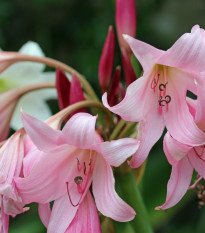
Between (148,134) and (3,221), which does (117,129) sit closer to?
(148,134)

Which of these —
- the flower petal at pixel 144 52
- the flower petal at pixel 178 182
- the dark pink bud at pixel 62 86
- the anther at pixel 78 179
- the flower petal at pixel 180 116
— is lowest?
the anther at pixel 78 179

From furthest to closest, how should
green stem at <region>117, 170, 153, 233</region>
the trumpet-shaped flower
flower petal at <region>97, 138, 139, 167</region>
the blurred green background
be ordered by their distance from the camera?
the blurred green background < the trumpet-shaped flower < green stem at <region>117, 170, 153, 233</region> < flower petal at <region>97, 138, 139, 167</region>

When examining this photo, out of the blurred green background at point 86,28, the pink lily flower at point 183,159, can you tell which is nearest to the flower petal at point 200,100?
the pink lily flower at point 183,159

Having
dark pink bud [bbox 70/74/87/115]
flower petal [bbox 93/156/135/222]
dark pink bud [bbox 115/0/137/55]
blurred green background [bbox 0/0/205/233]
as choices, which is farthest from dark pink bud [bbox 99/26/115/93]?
blurred green background [bbox 0/0/205/233]

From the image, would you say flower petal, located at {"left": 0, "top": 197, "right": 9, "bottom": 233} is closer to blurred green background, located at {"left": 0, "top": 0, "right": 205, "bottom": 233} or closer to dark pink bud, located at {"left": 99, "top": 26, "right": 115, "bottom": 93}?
dark pink bud, located at {"left": 99, "top": 26, "right": 115, "bottom": 93}

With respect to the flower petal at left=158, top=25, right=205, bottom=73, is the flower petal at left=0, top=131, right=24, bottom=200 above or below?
below

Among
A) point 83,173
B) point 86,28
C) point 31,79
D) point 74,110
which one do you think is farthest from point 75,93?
point 86,28

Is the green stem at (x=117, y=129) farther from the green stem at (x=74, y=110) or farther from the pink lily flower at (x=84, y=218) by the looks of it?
the pink lily flower at (x=84, y=218)
